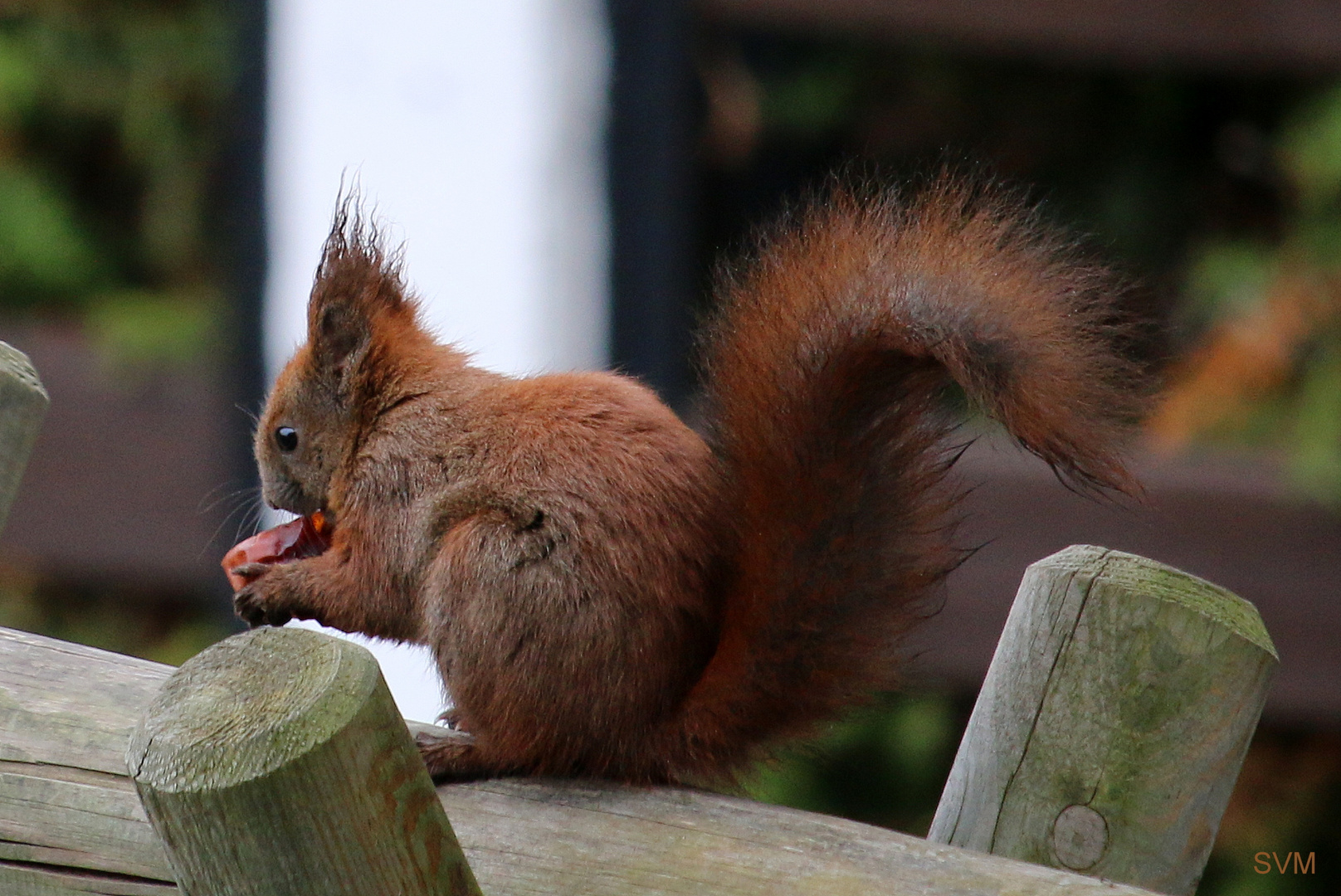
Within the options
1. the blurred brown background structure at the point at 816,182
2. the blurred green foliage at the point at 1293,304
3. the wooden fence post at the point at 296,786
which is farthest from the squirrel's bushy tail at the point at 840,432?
the blurred green foliage at the point at 1293,304

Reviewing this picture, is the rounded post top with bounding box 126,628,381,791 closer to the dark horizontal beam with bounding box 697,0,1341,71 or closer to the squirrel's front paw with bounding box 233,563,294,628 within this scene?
the squirrel's front paw with bounding box 233,563,294,628

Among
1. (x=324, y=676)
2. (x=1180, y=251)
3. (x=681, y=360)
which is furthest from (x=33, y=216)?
(x=324, y=676)

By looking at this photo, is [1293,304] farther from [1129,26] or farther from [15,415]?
[15,415]

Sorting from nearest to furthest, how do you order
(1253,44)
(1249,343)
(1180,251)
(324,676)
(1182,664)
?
(324,676)
(1182,664)
(1253,44)
(1249,343)
(1180,251)

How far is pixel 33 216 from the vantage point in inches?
132

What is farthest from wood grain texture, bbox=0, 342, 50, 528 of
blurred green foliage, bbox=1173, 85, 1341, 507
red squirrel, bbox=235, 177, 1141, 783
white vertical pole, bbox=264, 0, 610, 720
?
blurred green foliage, bbox=1173, 85, 1341, 507

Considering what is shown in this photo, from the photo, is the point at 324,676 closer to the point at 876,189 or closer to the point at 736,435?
the point at 736,435

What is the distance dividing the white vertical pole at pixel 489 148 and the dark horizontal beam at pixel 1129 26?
339 mm

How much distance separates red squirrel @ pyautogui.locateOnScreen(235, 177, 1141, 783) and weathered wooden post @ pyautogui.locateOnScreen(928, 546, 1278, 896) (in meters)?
0.10

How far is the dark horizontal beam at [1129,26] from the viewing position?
7.73 ft

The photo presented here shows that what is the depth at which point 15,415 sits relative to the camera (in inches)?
51.7

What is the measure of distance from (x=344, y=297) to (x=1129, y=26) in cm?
153

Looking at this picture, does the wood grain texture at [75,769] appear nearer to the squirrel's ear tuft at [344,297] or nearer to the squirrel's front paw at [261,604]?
the squirrel's front paw at [261,604]

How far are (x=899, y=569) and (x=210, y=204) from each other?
2631 mm
